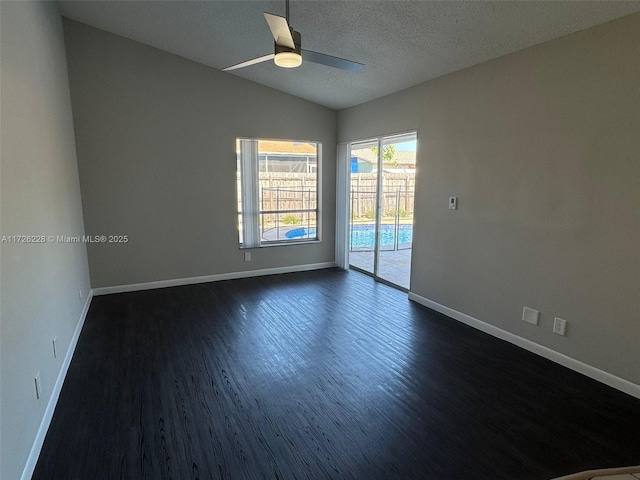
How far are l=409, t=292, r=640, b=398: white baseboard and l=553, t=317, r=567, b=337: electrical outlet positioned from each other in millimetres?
177

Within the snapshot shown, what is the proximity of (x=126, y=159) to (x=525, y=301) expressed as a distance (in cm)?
466

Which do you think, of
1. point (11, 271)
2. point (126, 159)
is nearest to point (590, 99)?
point (11, 271)

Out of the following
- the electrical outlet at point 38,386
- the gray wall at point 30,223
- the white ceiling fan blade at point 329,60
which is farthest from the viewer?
the white ceiling fan blade at point 329,60

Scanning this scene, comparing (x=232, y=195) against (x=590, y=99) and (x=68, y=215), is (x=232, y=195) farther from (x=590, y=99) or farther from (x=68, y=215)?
(x=590, y=99)

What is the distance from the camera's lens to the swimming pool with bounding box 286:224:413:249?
18.1ft

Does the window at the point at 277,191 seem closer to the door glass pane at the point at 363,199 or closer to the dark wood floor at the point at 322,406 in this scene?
the door glass pane at the point at 363,199

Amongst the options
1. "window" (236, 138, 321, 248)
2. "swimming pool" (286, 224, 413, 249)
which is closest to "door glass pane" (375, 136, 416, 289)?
"swimming pool" (286, 224, 413, 249)

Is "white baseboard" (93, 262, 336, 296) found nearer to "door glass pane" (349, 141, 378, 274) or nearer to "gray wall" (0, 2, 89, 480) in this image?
"door glass pane" (349, 141, 378, 274)

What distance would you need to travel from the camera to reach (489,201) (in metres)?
3.39

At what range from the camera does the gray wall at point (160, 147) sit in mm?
4242

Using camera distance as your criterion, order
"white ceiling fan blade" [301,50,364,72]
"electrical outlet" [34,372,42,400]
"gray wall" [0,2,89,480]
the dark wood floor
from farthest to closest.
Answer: "white ceiling fan blade" [301,50,364,72], "electrical outlet" [34,372,42,400], the dark wood floor, "gray wall" [0,2,89,480]

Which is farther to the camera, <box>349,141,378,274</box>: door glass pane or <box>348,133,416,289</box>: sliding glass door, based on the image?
<box>349,141,378,274</box>: door glass pane

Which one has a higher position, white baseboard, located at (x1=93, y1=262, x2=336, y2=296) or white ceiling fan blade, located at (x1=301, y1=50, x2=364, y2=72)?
white ceiling fan blade, located at (x1=301, y1=50, x2=364, y2=72)

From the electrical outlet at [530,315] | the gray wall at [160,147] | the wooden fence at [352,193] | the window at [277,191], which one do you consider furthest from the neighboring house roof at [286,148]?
the electrical outlet at [530,315]
